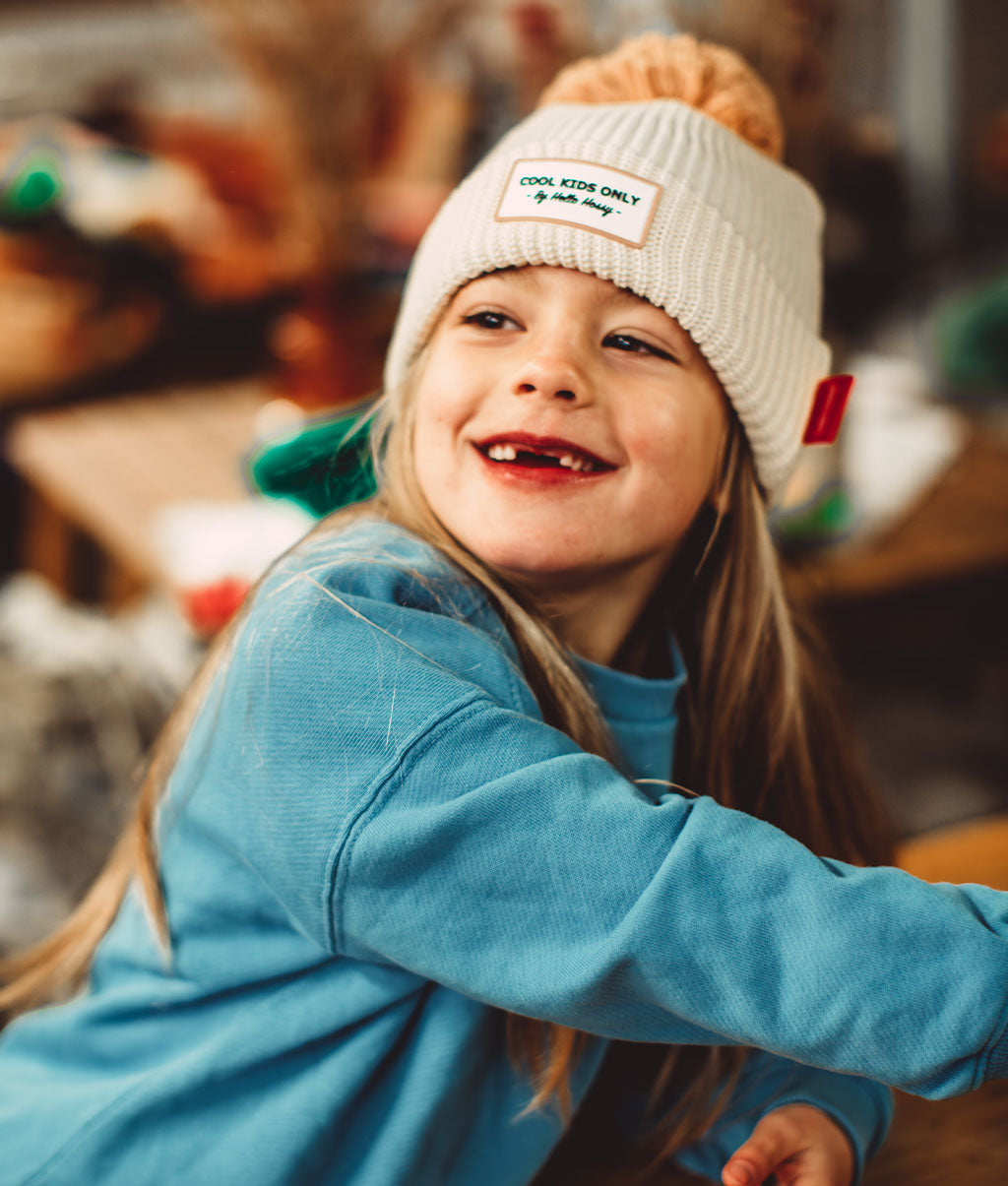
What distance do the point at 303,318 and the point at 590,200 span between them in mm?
1357

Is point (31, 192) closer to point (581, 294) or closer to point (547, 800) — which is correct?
point (581, 294)

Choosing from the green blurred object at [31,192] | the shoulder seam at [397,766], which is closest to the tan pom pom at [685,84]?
the shoulder seam at [397,766]

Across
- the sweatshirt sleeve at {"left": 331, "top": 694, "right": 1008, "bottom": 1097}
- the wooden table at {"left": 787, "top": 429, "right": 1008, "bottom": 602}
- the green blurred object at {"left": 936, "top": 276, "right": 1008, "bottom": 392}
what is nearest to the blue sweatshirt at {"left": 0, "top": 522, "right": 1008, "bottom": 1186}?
the sweatshirt sleeve at {"left": 331, "top": 694, "right": 1008, "bottom": 1097}

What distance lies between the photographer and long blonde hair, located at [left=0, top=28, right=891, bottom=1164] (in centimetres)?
75

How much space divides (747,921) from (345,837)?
0.65ft

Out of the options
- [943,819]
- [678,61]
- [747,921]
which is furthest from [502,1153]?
[943,819]

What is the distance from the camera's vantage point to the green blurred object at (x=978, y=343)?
2.81m

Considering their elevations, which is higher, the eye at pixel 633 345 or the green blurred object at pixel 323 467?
the eye at pixel 633 345

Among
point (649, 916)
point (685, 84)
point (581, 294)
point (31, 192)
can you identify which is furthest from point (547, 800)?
point (31, 192)

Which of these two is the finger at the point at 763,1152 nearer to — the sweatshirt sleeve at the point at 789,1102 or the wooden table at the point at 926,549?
the sweatshirt sleeve at the point at 789,1102

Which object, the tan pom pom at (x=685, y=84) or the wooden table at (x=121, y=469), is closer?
the tan pom pom at (x=685, y=84)

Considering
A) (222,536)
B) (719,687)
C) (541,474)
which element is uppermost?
(541,474)

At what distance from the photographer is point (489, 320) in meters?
0.77

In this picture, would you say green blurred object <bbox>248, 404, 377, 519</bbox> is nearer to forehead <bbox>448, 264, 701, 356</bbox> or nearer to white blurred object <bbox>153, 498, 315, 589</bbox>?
forehead <bbox>448, 264, 701, 356</bbox>
